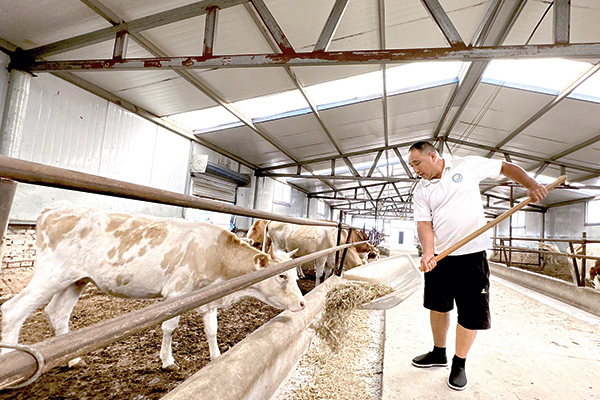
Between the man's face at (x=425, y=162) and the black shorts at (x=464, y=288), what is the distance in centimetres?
60

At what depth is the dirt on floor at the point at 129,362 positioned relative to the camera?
204 centimetres

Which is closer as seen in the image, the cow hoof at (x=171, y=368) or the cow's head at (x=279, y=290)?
the cow hoof at (x=171, y=368)

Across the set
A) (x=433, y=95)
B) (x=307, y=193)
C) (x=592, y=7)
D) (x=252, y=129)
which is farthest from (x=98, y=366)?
(x=307, y=193)

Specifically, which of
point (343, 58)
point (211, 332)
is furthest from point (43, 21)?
point (211, 332)

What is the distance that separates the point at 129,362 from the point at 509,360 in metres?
2.95

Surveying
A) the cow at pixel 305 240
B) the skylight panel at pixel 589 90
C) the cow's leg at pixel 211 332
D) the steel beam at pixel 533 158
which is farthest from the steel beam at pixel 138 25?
the steel beam at pixel 533 158

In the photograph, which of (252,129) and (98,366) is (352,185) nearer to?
(252,129)

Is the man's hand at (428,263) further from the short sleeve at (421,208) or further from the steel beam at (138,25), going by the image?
the steel beam at (138,25)

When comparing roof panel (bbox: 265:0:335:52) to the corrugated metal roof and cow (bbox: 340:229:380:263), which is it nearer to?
the corrugated metal roof

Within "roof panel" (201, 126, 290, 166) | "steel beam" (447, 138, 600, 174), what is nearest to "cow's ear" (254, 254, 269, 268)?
"roof panel" (201, 126, 290, 166)

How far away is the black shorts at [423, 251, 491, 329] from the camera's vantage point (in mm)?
1886

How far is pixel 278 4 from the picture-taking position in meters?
3.62

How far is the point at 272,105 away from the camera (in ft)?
22.2

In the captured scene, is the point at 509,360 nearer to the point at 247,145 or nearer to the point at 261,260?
the point at 261,260
